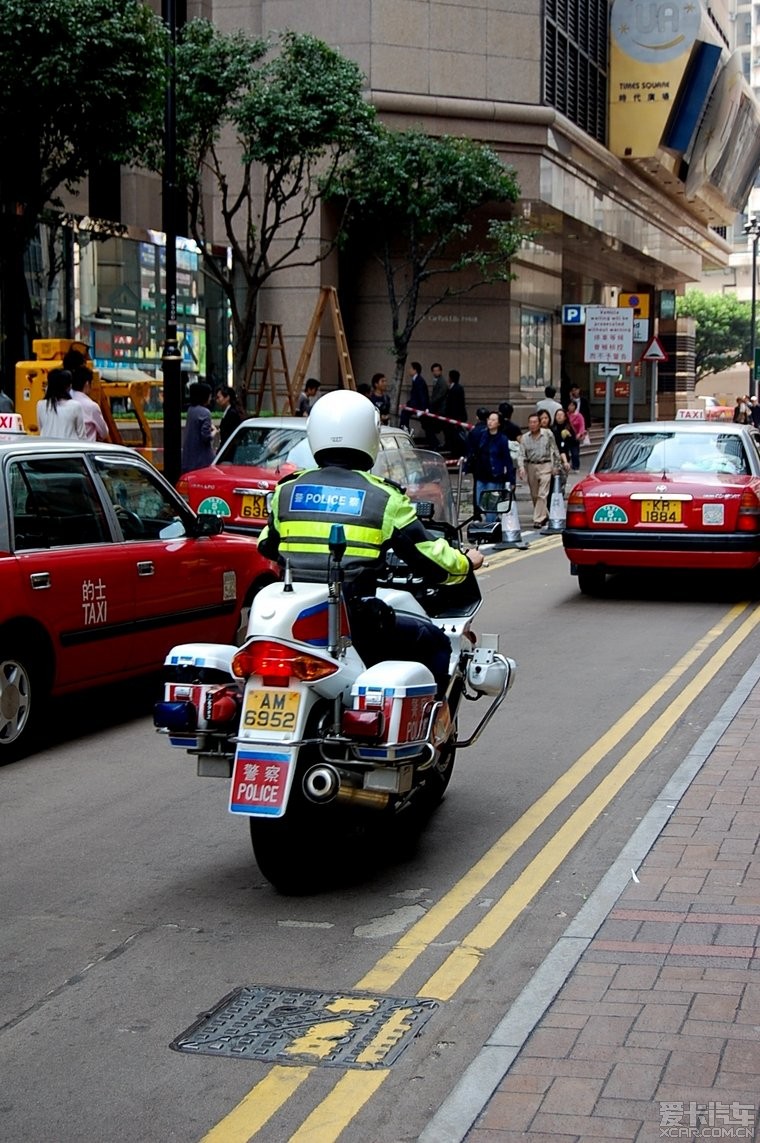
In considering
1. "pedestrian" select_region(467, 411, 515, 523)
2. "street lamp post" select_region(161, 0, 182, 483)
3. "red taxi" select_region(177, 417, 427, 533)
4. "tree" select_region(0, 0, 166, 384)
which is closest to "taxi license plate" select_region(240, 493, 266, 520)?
"red taxi" select_region(177, 417, 427, 533)

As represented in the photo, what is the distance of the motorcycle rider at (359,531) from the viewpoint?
19.4 ft

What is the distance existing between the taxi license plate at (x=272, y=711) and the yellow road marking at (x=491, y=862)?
851 mm

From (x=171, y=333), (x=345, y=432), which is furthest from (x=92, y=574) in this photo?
(x=171, y=333)

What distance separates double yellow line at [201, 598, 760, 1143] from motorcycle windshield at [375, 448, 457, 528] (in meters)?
1.45

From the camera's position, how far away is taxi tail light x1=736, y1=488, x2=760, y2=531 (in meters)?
13.5

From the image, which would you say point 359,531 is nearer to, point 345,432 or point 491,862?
point 345,432

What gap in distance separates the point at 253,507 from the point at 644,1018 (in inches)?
397

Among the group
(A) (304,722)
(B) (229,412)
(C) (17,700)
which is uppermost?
(B) (229,412)

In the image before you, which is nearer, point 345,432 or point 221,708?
point 221,708

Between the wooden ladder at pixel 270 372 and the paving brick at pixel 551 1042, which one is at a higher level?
the wooden ladder at pixel 270 372

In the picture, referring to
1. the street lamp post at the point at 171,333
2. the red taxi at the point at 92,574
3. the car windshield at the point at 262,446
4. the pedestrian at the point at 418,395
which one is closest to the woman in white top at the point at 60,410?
the car windshield at the point at 262,446

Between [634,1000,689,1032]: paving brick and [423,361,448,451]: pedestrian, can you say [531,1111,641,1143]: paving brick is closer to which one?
[634,1000,689,1032]: paving brick

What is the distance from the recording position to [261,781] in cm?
539

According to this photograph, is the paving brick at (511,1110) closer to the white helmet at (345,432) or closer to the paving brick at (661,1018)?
the paving brick at (661,1018)
